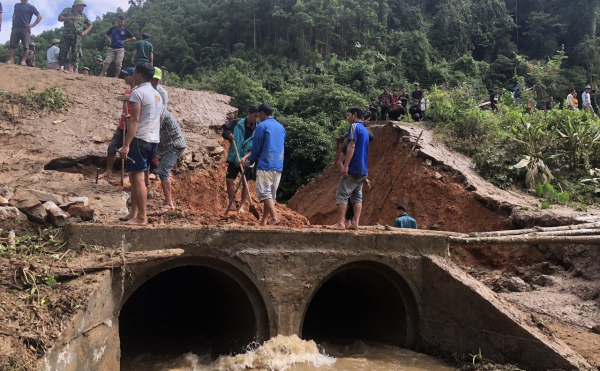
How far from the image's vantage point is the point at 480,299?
20.5ft

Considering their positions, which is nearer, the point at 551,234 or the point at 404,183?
the point at 551,234

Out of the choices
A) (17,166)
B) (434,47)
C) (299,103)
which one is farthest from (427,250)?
(434,47)

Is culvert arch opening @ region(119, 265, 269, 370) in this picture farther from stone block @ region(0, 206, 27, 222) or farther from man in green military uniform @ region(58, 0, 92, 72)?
man in green military uniform @ region(58, 0, 92, 72)

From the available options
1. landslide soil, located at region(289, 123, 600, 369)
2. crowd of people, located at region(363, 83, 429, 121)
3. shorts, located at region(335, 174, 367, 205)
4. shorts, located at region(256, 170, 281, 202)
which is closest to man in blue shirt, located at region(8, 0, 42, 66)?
shorts, located at region(256, 170, 281, 202)

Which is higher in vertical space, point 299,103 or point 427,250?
point 299,103

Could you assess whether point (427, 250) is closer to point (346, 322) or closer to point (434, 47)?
point (346, 322)

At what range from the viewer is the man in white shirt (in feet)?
18.1

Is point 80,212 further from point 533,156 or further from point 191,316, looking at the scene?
point 533,156

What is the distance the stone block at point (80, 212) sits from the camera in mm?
6125

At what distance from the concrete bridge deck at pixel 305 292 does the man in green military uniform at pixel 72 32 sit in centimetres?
715

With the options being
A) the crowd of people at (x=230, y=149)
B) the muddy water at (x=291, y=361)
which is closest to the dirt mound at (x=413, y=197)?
the crowd of people at (x=230, y=149)

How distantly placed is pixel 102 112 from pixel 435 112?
8612 millimetres

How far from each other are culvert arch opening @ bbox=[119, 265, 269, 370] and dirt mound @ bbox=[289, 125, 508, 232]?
5.19m

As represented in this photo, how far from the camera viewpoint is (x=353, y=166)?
7109 millimetres
